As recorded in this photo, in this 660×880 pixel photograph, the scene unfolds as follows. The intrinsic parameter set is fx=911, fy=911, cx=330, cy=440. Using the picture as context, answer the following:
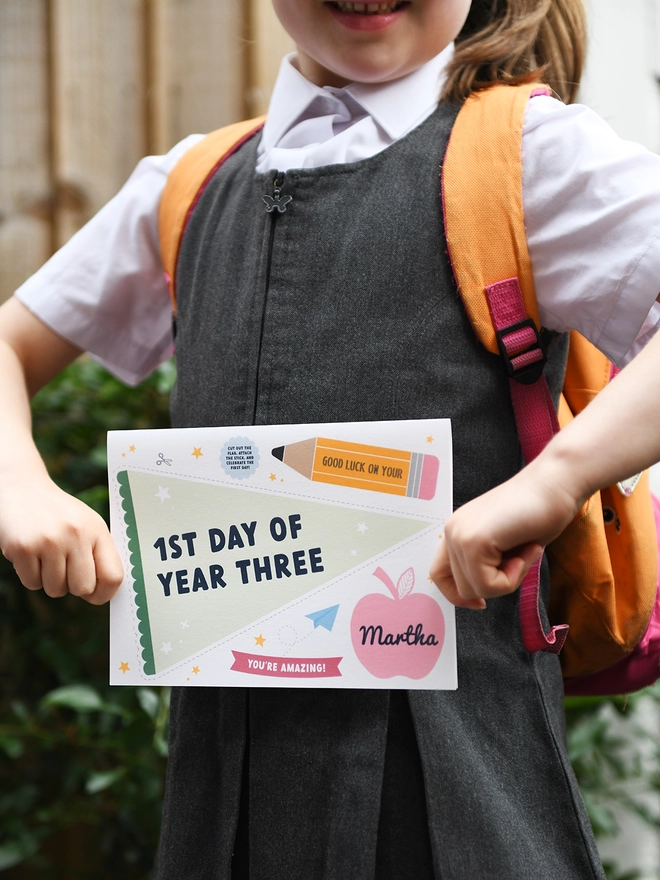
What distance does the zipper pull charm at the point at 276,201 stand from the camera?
0.82 meters

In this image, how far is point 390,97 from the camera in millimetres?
833

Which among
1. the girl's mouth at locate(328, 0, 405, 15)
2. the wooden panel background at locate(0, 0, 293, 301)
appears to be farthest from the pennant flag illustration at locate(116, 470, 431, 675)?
the wooden panel background at locate(0, 0, 293, 301)

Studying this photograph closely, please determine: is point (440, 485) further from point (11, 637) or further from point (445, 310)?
point (11, 637)

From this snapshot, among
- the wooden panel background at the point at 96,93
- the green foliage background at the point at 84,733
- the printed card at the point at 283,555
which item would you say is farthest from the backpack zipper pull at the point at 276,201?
the wooden panel background at the point at 96,93

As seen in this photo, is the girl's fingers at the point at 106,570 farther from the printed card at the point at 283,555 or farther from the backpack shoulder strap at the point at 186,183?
the backpack shoulder strap at the point at 186,183

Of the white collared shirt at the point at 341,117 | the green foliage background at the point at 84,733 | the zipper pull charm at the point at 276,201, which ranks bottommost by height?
the green foliage background at the point at 84,733

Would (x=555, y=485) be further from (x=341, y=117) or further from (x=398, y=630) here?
(x=341, y=117)

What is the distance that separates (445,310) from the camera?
76 cm

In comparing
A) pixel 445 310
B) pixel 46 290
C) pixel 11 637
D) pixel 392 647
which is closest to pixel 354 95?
pixel 445 310

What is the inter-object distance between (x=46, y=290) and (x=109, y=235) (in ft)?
0.29

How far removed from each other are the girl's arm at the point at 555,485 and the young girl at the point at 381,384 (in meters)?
0.11

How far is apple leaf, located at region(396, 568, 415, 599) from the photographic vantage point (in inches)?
27.0

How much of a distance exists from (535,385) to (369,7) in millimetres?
358

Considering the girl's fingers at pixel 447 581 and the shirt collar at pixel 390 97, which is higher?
the shirt collar at pixel 390 97
